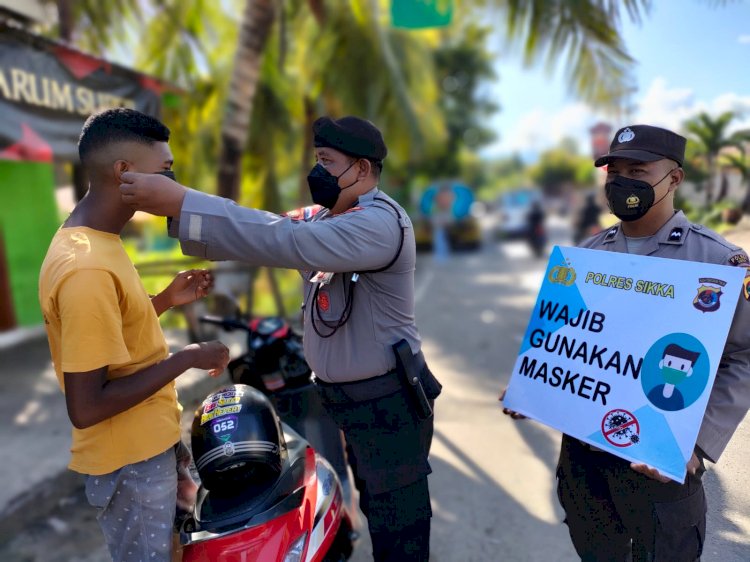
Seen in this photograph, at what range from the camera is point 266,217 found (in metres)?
1.48

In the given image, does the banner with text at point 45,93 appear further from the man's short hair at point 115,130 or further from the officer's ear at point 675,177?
the officer's ear at point 675,177

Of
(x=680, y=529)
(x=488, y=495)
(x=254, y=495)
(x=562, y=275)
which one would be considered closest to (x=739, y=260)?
(x=562, y=275)

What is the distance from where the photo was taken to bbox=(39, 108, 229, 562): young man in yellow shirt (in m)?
1.41

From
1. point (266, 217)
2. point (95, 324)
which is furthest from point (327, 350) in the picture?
point (95, 324)

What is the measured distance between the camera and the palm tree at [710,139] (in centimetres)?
264

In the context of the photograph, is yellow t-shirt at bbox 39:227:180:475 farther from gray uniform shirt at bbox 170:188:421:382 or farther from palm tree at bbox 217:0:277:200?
palm tree at bbox 217:0:277:200

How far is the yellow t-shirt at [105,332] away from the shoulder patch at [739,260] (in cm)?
162

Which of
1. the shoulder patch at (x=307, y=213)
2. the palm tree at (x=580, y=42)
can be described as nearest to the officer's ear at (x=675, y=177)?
the shoulder patch at (x=307, y=213)

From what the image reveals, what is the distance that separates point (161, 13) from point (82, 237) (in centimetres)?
740

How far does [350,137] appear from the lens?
69.8 inches

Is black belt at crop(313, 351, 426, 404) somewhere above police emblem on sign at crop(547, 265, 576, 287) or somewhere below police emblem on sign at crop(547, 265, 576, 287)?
below

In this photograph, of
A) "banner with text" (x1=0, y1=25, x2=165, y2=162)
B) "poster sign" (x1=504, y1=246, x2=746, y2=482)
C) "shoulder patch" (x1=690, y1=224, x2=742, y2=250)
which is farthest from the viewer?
"banner with text" (x1=0, y1=25, x2=165, y2=162)

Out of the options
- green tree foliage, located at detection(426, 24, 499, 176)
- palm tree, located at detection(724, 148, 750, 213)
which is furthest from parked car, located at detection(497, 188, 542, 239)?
palm tree, located at detection(724, 148, 750, 213)

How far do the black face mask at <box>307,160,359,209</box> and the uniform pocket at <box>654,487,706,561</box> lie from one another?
136cm
